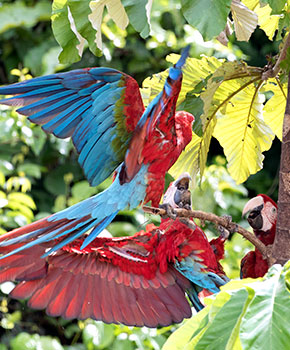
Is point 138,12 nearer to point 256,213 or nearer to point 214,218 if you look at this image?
point 214,218

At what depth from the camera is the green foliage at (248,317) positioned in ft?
1.55

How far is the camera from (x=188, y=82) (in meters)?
0.96

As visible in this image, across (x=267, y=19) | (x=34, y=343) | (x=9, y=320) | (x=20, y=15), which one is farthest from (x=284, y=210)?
(x=20, y=15)

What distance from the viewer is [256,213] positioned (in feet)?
3.49

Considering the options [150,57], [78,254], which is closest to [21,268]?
[78,254]

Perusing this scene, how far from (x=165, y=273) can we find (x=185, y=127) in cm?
27

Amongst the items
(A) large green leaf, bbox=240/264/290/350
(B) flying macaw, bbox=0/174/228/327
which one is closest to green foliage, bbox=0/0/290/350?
(A) large green leaf, bbox=240/264/290/350

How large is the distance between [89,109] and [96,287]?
1.08 ft

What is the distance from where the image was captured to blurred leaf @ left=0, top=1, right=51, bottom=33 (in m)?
2.36

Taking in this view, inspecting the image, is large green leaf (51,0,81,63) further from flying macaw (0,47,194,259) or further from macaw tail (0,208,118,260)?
macaw tail (0,208,118,260)

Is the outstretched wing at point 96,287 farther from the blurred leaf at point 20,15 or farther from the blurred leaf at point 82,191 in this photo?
the blurred leaf at point 20,15

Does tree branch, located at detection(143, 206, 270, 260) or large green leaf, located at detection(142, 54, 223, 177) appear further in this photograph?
large green leaf, located at detection(142, 54, 223, 177)

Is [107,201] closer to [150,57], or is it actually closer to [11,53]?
[150,57]

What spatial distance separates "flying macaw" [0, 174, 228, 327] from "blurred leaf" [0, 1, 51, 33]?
159cm
